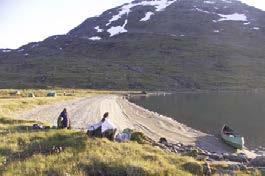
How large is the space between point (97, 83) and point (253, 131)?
438 feet

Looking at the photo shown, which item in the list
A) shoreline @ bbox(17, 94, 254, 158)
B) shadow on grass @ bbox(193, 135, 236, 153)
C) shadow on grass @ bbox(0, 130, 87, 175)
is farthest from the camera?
shoreline @ bbox(17, 94, 254, 158)

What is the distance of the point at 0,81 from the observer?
193 meters

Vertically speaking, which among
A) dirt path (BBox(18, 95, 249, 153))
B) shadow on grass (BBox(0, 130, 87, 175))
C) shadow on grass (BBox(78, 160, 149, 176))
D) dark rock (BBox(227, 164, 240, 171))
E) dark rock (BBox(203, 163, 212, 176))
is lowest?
dirt path (BBox(18, 95, 249, 153))

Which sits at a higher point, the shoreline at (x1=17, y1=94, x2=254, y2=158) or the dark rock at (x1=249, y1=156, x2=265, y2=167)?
the dark rock at (x1=249, y1=156, x2=265, y2=167)

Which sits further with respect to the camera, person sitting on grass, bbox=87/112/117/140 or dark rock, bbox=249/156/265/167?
person sitting on grass, bbox=87/112/117/140

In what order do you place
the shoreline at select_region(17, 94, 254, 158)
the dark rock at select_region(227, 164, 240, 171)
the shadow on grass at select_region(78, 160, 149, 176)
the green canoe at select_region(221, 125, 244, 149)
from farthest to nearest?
the shoreline at select_region(17, 94, 254, 158), the green canoe at select_region(221, 125, 244, 149), the dark rock at select_region(227, 164, 240, 171), the shadow on grass at select_region(78, 160, 149, 176)

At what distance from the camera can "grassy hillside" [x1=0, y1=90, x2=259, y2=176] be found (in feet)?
71.5

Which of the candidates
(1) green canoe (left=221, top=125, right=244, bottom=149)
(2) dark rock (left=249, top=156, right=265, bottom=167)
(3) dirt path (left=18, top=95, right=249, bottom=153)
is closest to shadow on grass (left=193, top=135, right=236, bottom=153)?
(3) dirt path (left=18, top=95, right=249, bottom=153)

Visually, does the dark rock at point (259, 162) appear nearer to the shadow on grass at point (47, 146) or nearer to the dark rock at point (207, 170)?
the dark rock at point (207, 170)

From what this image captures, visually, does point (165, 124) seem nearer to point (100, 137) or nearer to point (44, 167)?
point (100, 137)

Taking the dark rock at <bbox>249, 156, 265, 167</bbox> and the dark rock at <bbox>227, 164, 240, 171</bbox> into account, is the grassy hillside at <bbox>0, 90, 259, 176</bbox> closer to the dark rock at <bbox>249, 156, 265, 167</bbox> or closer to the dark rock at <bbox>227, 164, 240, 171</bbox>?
the dark rock at <bbox>227, 164, 240, 171</bbox>

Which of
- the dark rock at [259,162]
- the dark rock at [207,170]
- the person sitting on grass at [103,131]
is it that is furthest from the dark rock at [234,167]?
the person sitting on grass at [103,131]

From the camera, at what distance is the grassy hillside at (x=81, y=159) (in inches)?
858

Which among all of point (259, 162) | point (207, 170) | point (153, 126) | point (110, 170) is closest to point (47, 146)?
point (110, 170)
